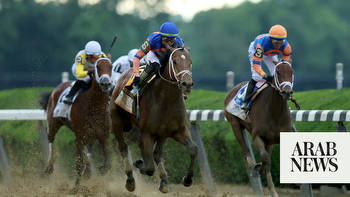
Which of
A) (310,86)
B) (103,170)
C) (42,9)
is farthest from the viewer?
(42,9)

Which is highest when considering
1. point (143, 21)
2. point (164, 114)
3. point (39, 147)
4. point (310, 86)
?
point (164, 114)

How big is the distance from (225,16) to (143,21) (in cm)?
1596

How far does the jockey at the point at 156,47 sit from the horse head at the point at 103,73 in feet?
2.66

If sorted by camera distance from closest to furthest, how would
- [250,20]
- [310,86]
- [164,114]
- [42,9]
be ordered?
[164,114] → [310,86] → [42,9] → [250,20]

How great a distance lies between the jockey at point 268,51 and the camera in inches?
305

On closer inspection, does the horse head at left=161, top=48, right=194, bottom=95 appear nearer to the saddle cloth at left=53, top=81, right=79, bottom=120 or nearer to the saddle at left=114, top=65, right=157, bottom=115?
the saddle at left=114, top=65, right=157, bottom=115

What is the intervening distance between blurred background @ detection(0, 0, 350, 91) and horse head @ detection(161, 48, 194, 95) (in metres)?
26.9

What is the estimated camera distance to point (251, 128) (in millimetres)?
8211

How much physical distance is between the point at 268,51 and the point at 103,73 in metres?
1.94

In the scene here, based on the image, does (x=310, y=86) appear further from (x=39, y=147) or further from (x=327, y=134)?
(x=327, y=134)

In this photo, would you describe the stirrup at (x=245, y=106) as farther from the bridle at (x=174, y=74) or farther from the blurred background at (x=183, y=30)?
the blurred background at (x=183, y=30)

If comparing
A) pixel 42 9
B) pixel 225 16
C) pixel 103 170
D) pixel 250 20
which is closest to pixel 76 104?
pixel 103 170

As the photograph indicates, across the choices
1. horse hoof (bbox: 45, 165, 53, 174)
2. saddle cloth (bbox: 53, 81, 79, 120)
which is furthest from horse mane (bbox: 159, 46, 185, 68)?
horse hoof (bbox: 45, 165, 53, 174)

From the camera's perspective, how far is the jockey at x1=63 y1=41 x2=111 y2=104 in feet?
30.9
